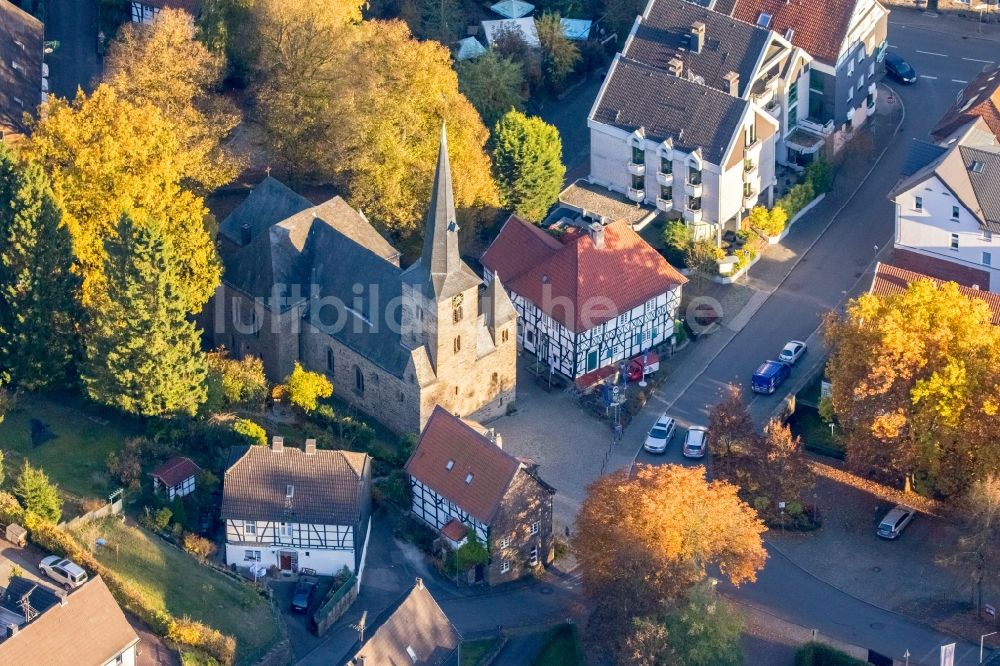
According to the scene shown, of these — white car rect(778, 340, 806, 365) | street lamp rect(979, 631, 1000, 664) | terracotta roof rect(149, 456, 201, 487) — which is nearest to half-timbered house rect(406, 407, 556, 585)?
terracotta roof rect(149, 456, 201, 487)

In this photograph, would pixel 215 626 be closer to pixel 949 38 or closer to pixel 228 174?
pixel 228 174

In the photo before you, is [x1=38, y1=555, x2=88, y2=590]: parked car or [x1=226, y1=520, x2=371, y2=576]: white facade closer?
[x1=38, y1=555, x2=88, y2=590]: parked car

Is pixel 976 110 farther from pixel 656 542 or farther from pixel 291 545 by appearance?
pixel 291 545

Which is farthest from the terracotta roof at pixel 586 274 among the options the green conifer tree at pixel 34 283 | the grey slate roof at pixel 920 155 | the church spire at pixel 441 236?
the green conifer tree at pixel 34 283

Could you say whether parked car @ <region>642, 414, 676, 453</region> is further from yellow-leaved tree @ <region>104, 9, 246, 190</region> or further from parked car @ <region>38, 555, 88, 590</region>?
parked car @ <region>38, 555, 88, 590</region>

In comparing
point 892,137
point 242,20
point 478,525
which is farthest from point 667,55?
point 478,525

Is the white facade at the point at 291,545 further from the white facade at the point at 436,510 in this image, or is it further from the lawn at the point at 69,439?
the lawn at the point at 69,439

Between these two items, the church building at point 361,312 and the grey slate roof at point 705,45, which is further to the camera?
the grey slate roof at point 705,45

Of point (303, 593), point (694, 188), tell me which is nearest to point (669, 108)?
point (694, 188)
